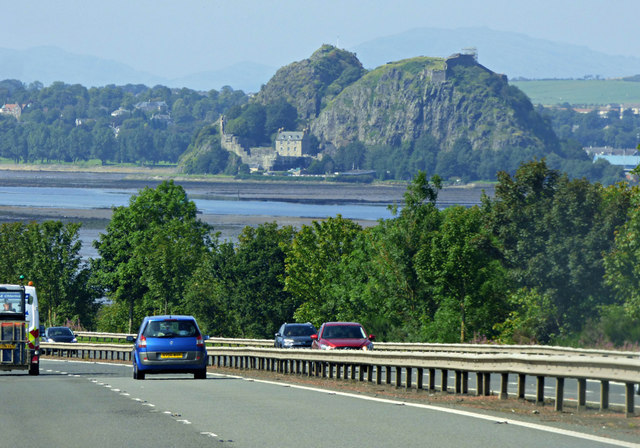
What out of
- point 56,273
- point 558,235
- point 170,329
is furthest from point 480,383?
point 56,273

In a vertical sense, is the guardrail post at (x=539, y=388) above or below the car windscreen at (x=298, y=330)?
above

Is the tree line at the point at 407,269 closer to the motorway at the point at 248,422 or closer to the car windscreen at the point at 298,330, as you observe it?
the car windscreen at the point at 298,330

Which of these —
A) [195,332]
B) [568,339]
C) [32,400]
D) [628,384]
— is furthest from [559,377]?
[568,339]

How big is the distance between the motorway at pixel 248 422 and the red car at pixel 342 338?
8.59 m

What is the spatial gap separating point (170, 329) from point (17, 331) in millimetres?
5307

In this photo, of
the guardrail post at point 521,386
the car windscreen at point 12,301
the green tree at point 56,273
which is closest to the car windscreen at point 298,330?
the car windscreen at point 12,301

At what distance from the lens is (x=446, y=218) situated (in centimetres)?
6656

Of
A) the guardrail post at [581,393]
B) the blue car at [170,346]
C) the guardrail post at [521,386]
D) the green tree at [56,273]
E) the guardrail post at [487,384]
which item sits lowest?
the green tree at [56,273]

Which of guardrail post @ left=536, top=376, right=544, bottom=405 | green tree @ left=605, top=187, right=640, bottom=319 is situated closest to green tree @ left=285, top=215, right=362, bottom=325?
green tree @ left=605, top=187, right=640, bottom=319

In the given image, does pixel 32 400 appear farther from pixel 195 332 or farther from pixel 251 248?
pixel 251 248

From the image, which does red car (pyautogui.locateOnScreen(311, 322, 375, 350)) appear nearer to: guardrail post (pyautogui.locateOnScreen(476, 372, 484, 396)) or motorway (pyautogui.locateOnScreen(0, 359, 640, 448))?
motorway (pyautogui.locateOnScreen(0, 359, 640, 448))

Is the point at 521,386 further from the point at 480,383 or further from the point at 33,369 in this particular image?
the point at 33,369

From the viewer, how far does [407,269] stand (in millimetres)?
63938

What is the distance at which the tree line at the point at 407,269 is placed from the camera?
55.3 meters
